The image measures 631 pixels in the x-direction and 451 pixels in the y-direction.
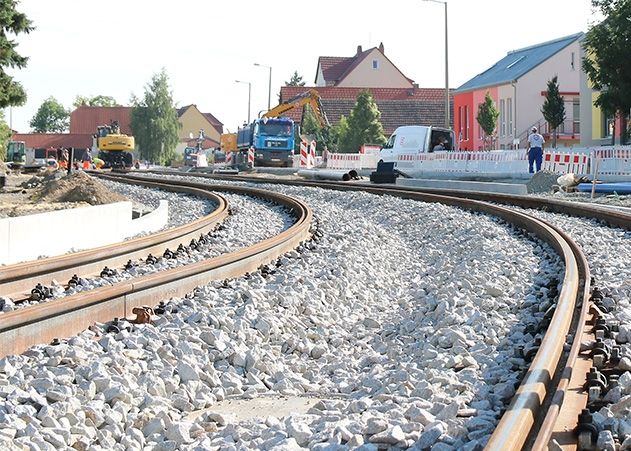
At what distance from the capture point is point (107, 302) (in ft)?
27.2

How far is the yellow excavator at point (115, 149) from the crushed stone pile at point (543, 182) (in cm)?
4580

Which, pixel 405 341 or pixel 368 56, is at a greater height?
pixel 368 56

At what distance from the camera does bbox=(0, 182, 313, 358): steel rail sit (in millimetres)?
7059

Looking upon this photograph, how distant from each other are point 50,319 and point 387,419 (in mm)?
2754

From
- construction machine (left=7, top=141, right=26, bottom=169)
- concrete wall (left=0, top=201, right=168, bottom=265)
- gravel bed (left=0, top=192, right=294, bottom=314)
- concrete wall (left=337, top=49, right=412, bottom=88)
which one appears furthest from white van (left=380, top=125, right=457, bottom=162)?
concrete wall (left=337, top=49, right=412, bottom=88)

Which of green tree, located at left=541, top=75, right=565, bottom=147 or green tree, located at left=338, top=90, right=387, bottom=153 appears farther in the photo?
green tree, located at left=338, top=90, right=387, bottom=153

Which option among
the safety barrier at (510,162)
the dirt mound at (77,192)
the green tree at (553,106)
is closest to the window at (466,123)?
the green tree at (553,106)

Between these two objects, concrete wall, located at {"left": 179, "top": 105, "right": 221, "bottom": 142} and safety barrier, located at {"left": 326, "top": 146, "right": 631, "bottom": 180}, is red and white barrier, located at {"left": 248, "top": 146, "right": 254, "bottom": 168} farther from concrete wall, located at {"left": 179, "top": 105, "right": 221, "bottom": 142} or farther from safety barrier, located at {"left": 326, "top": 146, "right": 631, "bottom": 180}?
concrete wall, located at {"left": 179, "top": 105, "right": 221, "bottom": 142}

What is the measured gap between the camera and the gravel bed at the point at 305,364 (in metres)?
5.55

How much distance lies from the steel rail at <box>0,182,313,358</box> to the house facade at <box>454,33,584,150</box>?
55656 mm

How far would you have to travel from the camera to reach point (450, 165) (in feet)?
139

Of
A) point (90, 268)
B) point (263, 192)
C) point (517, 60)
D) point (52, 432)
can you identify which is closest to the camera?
point (52, 432)

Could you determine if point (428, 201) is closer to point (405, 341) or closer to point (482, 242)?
point (482, 242)

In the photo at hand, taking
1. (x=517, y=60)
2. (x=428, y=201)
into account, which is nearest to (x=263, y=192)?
(x=428, y=201)
